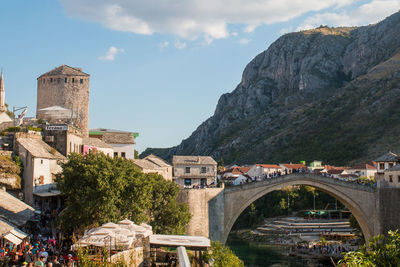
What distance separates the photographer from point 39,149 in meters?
27.2

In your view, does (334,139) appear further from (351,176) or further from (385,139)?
(351,176)

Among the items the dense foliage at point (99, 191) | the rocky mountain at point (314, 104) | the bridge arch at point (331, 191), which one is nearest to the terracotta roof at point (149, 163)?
the bridge arch at point (331, 191)

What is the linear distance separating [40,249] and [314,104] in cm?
10526

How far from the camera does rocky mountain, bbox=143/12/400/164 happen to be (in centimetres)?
8869

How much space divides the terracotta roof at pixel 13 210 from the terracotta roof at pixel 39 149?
10.6 feet

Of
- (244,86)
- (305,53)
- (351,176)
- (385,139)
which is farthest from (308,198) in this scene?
(244,86)

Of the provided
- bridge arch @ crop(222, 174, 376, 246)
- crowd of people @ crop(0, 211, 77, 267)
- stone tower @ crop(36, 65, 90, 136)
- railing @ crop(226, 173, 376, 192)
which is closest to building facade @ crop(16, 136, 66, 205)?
crowd of people @ crop(0, 211, 77, 267)

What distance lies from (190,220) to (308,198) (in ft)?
137

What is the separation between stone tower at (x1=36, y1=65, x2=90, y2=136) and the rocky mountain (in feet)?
178

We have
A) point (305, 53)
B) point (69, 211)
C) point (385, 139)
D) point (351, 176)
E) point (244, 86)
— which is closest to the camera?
point (69, 211)

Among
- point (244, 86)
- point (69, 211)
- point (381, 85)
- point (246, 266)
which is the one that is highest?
point (244, 86)

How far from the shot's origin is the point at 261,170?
73.9m

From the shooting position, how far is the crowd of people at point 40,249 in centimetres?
1583

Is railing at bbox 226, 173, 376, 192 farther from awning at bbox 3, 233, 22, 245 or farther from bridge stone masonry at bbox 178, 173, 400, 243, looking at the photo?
awning at bbox 3, 233, 22, 245
